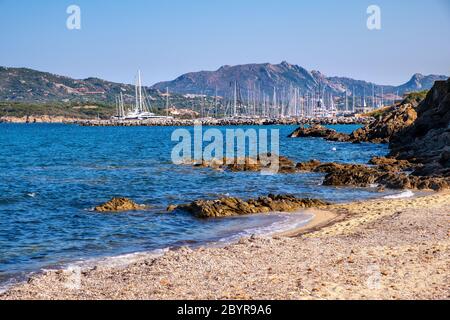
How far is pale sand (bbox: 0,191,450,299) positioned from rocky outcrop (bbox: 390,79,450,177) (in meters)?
17.5

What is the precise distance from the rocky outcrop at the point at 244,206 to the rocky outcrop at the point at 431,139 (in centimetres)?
1124

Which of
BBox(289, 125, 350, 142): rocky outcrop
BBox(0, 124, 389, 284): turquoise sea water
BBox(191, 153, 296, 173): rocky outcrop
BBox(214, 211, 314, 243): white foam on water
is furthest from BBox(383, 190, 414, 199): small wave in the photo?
BBox(289, 125, 350, 142): rocky outcrop

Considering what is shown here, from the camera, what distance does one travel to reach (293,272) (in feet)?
46.6

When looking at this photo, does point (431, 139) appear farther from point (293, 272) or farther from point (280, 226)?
point (293, 272)

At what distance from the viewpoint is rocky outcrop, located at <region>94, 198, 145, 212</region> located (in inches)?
1087

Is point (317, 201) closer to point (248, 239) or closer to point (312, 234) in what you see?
point (312, 234)

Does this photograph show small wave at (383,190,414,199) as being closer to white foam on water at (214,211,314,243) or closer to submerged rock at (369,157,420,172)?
white foam on water at (214,211,314,243)

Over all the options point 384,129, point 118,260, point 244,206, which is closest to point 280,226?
point 244,206

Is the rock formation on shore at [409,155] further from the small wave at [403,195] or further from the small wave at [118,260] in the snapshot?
the small wave at [118,260]

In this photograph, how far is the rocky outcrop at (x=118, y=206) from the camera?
90.6 feet

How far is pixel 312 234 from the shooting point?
20.5m

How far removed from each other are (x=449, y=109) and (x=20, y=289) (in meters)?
52.1

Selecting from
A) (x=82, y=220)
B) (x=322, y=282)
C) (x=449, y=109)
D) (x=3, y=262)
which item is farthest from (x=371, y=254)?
(x=449, y=109)

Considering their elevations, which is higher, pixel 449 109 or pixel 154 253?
pixel 449 109
